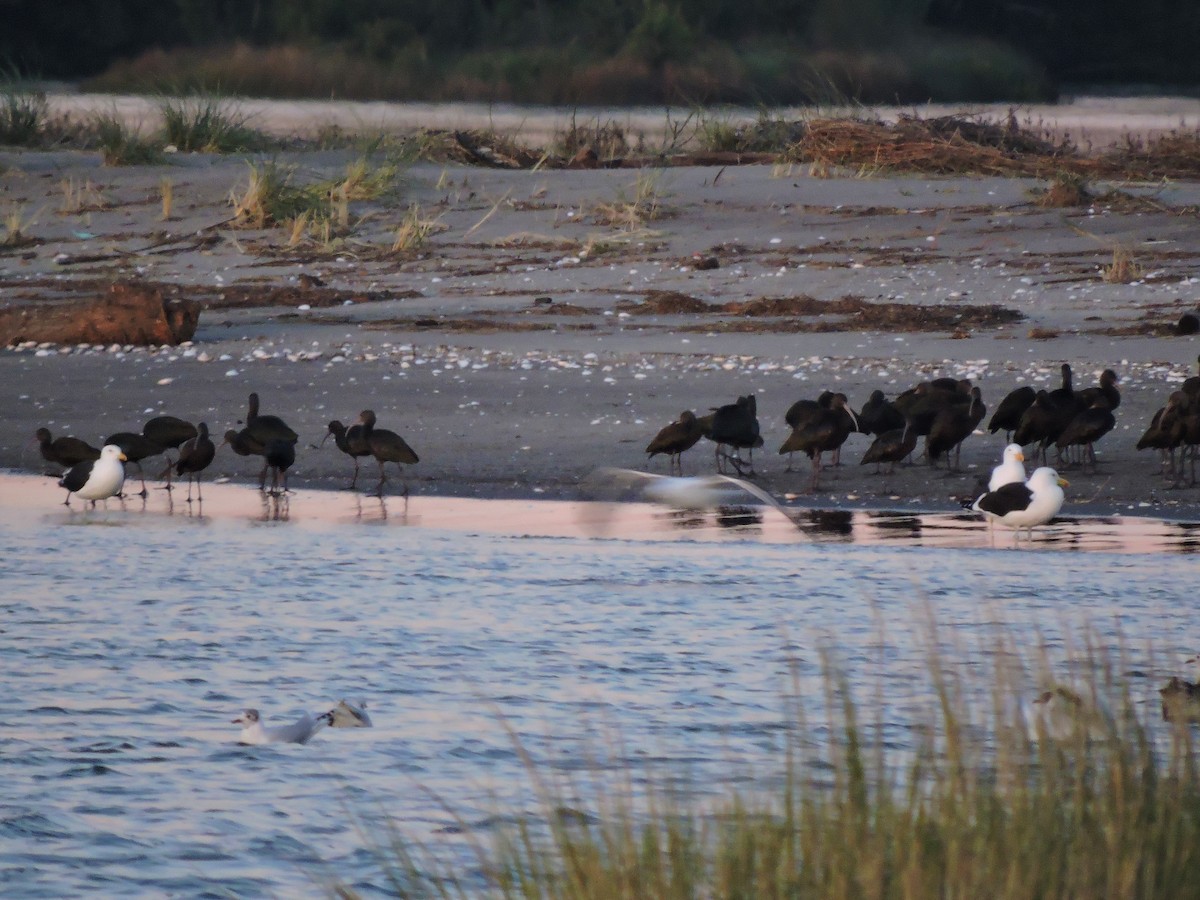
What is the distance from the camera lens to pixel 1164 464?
11.7 m

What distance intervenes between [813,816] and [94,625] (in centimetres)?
586

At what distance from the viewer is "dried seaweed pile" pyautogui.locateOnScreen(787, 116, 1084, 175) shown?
966 inches

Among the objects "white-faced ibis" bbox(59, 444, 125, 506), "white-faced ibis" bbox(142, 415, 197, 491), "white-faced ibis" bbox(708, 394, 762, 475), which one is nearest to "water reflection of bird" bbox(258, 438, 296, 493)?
"white-faced ibis" bbox(142, 415, 197, 491)

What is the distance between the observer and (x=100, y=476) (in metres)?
11.8

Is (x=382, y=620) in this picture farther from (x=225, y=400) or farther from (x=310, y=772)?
(x=225, y=400)

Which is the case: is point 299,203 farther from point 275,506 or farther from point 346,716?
point 346,716

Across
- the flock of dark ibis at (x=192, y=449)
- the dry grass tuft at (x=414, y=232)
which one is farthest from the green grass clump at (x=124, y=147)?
the flock of dark ibis at (x=192, y=449)

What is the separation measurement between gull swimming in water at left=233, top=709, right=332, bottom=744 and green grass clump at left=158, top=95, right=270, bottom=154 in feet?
Answer: 70.2

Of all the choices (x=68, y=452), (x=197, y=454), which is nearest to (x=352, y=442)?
(x=197, y=454)

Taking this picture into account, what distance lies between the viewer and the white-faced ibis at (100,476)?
38.6 feet

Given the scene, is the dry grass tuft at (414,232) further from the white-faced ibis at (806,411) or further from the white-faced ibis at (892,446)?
the white-faced ibis at (892,446)

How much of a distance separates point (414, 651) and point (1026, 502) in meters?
3.74

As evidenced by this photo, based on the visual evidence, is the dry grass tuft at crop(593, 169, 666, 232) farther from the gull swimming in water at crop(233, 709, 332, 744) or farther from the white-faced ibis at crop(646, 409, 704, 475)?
the gull swimming in water at crop(233, 709, 332, 744)

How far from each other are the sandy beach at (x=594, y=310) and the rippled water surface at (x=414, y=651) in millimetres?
1428
